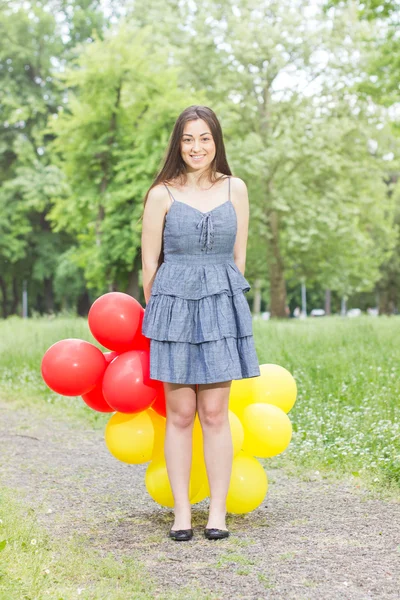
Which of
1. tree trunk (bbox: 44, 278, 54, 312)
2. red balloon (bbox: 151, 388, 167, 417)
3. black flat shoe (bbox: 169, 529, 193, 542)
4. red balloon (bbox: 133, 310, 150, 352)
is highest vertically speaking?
red balloon (bbox: 133, 310, 150, 352)

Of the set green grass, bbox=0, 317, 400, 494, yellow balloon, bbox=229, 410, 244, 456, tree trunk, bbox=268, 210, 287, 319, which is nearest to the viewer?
yellow balloon, bbox=229, 410, 244, 456

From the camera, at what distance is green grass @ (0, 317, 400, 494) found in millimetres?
5555

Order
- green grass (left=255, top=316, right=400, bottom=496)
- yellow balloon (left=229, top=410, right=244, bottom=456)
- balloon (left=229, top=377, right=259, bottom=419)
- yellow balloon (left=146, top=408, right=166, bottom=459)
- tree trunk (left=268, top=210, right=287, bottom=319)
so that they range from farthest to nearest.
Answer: tree trunk (left=268, top=210, right=287, bottom=319)
green grass (left=255, top=316, right=400, bottom=496)
balloon (left=229, top=377, right=259, bottom=419)
yellow balloon (left=146, top=408, right=166, bottom=459)
yellow balloon (left=229, top=410, right=244, bottom=456)

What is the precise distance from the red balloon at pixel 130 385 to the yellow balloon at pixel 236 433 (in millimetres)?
466

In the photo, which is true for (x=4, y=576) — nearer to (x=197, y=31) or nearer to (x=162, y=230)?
(x=162, y=230)

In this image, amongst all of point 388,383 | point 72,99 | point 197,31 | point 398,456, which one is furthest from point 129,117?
point 398,456

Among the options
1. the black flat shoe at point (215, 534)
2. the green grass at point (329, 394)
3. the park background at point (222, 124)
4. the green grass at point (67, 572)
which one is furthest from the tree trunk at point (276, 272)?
the green grass at point (67, 572)

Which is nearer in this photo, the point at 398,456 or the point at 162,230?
the point at 162,230

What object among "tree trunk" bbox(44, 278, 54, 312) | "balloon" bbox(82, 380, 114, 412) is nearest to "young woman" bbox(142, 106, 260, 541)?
"balloon" bbox(82, 380, 114, 412)

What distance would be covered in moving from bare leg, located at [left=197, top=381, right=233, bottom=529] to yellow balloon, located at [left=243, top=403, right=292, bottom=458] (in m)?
0.27

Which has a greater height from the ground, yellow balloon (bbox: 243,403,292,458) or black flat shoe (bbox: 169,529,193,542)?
yellow balloon (bbox: 243,403,292,458)

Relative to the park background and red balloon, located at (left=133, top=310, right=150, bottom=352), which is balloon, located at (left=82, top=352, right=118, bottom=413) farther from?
the park background

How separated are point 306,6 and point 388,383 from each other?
2163 cm

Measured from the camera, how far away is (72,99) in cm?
2222
